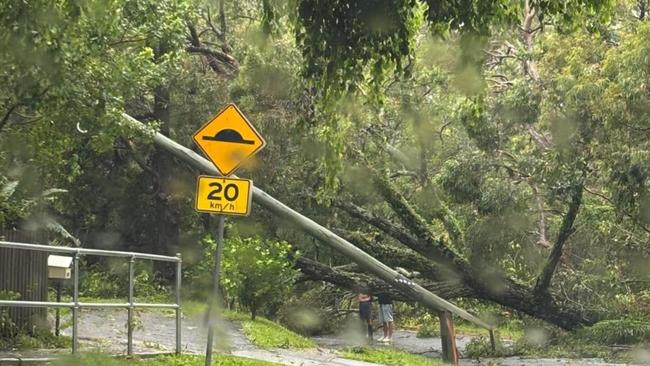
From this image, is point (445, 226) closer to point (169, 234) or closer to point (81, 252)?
point (169, 234)

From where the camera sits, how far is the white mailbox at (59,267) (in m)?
11.0

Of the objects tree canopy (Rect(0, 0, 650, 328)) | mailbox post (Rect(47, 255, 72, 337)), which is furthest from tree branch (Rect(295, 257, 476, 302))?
mailbox post (Rect(47, 255, 72, 337))

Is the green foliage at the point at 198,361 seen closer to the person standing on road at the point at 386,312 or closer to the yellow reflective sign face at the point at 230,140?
the yellow reflective sign face at the point at 230,140

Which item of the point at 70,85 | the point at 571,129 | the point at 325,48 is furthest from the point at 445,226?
the point at 325,48

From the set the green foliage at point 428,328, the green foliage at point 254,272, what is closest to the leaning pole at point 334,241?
the green foliage at point 254,272

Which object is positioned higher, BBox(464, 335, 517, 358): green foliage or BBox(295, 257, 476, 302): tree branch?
BBox(295, 257, 476, 302): tree branch

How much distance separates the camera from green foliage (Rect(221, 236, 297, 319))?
1864 cm

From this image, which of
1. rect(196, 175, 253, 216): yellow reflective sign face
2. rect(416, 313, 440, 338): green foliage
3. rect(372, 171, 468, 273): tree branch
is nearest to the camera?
rect(196, 175, 253, 216): yellow reflective sign face

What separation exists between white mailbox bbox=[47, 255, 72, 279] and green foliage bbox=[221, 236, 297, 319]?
7423mm

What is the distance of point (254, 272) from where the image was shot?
61.7 ft

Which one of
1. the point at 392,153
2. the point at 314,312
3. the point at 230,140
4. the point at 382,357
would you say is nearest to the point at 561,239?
the point at 392,153

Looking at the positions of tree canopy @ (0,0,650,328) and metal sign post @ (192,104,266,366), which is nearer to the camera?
metal sign post @ (192,104,266,366)

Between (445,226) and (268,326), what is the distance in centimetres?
698

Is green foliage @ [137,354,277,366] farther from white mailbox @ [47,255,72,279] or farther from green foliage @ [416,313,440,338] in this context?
green foliage @ [416,313,440,338]
